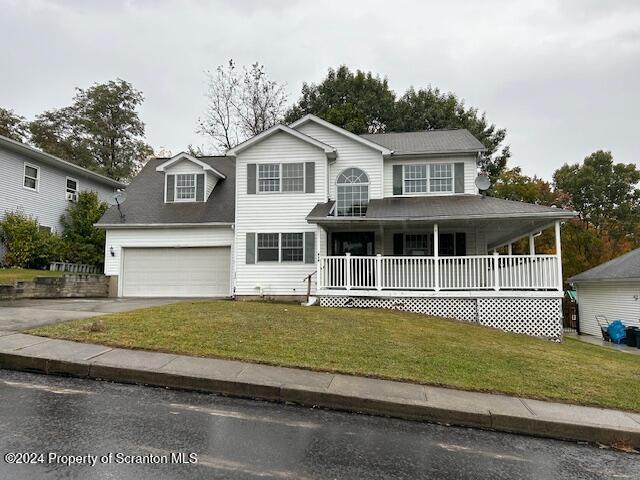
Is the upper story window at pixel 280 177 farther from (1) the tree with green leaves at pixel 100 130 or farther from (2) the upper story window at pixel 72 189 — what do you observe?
(1) the tree with green leaves at pixel 100 130

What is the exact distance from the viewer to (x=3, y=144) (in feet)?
57.0

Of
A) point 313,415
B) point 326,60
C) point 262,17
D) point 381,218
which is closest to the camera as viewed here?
point 313,415

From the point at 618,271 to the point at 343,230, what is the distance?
1402cm

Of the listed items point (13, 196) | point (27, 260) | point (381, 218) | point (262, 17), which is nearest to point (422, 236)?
point (381, 218)

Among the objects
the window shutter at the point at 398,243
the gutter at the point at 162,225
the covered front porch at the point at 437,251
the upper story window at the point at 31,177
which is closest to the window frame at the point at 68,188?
the upper story window at the point at 31,177

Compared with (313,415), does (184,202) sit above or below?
above

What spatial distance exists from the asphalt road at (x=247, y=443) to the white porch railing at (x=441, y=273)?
27.8 feet

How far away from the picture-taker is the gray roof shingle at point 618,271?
18377 millimetres

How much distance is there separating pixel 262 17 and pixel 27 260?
13827 mm

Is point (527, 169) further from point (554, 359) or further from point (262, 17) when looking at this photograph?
point (554, 359)

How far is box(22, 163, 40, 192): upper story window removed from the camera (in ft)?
62.0

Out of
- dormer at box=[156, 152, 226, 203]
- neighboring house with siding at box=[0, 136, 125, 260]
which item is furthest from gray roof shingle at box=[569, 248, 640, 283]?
neighboring house with siding at box=[0, 136, 125, 260]

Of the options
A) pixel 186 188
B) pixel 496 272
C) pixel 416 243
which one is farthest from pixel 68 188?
pixel 496 272

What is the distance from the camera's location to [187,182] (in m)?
18.0
